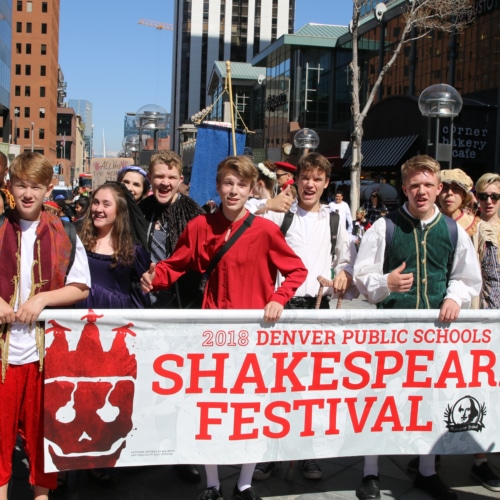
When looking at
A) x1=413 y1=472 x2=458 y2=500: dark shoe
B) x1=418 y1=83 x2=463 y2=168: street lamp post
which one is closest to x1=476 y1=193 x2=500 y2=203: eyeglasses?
x1=413 y1=472 x2=458 y2=500: dark shoe

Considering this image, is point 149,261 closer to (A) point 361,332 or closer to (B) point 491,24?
(A) point 361,332

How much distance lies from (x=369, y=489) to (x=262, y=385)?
948 millimetres

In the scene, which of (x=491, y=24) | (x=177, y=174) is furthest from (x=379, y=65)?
(x=177, y=174)

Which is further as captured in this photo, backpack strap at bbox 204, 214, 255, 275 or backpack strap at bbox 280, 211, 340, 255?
backpack strap at bbox 280, 211, 340, 255

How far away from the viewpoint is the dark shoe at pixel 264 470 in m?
4.21

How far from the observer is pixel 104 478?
13.3ft

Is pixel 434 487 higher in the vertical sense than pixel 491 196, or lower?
lower

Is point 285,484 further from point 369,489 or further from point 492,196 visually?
point 492,196

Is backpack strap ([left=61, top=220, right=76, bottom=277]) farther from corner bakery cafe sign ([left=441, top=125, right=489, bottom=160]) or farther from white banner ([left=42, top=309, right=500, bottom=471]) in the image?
corner bakery cafe sign ([left=441, top=125, right=489, bottom=160])

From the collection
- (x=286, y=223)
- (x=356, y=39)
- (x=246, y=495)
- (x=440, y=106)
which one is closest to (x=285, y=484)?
(x=246, y=495)

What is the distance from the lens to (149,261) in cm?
436

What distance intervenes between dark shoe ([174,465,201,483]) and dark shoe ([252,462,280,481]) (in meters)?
0.37

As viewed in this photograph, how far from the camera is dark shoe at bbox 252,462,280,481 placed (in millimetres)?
4211

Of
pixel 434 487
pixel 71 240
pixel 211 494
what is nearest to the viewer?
pixel 71 240
